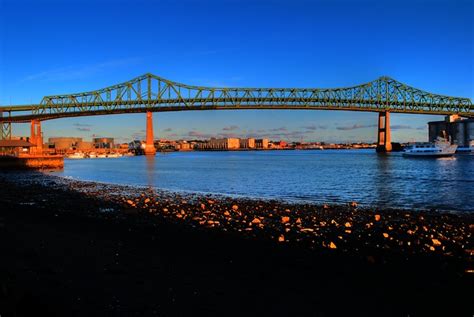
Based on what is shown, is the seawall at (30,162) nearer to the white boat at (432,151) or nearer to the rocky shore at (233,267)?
the rocky shore at (233,267)

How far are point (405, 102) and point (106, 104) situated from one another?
8810cm

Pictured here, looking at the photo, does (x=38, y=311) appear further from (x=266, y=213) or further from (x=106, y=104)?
(x=106, y=104)

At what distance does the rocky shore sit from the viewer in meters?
4.84

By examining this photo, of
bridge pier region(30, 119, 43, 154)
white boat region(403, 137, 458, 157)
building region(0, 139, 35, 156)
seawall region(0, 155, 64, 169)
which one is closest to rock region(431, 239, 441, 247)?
seawall region(0, 155, 64, 169)

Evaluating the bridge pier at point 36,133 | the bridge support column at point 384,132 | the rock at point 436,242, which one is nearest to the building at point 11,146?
the bridge pier at point 36,133

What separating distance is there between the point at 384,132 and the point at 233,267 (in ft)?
367

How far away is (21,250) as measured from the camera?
715 centimetres

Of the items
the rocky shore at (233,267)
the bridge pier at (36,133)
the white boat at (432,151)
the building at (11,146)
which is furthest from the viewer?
the bridge pier at (36,133)

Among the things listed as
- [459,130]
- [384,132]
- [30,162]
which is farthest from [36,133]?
[459,130]

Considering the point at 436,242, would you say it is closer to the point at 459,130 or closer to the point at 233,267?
the point at 233,267

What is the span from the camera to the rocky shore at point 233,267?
191 inches

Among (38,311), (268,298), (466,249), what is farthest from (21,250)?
(466,249)

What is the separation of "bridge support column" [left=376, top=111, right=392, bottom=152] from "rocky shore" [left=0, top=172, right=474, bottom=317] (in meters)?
104

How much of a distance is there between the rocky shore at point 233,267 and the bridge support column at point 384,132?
104 m
